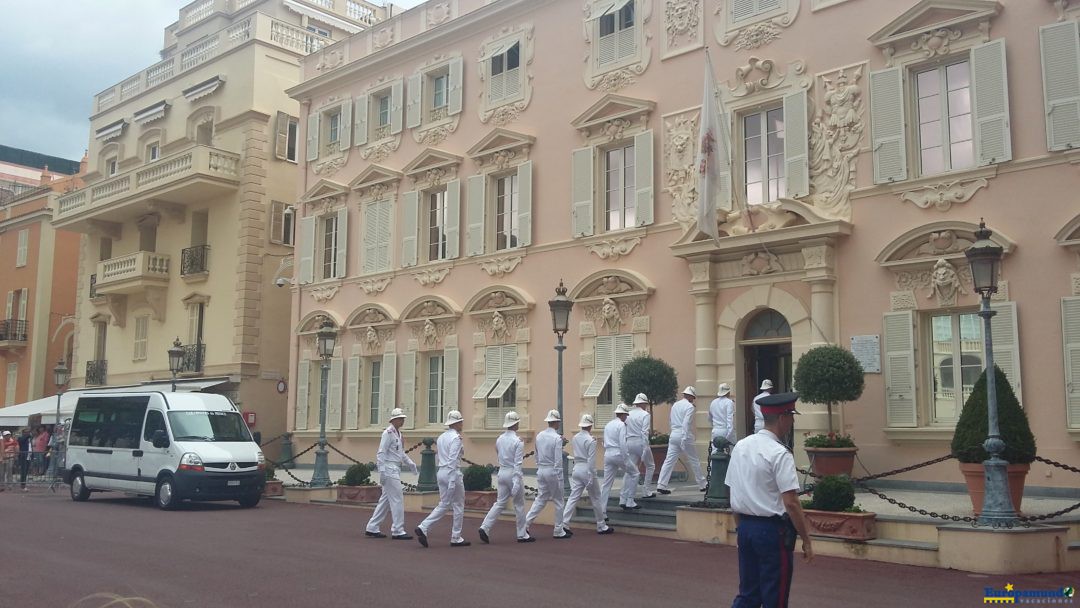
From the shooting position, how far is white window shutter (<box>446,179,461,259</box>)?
24.2 m

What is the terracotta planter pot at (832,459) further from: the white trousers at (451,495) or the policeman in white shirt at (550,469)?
the white trousers at (451,495)

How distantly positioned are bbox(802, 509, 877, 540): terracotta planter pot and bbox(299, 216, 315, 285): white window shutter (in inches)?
736

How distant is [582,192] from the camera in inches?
845

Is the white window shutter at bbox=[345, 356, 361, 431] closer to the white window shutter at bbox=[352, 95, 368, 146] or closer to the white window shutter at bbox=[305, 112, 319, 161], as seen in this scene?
the white window shutter at bbox=[352, 95, 368, 146]

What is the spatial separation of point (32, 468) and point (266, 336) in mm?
8695

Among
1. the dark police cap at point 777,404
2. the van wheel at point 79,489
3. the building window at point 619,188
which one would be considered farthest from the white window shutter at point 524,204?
the dark police cap at point 777,404

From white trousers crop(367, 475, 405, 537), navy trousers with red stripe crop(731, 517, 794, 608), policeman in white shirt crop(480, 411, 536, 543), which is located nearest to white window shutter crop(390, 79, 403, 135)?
white trousers crop(367, 475, 405, 537)

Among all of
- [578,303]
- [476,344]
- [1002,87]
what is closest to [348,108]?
[476,344]

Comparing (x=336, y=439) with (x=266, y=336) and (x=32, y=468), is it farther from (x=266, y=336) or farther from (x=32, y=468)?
(x=32, y=468)

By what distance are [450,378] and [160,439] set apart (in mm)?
6936

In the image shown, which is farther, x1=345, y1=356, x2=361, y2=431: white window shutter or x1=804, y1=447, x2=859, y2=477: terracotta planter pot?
x1=345, y1=356, x2=361, y2=431: white window shutter

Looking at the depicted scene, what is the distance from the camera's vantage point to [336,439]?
87.8ft

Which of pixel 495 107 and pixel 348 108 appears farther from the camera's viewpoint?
pixel 348 108

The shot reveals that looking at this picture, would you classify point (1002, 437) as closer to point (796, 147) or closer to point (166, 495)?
point (796, 147)
